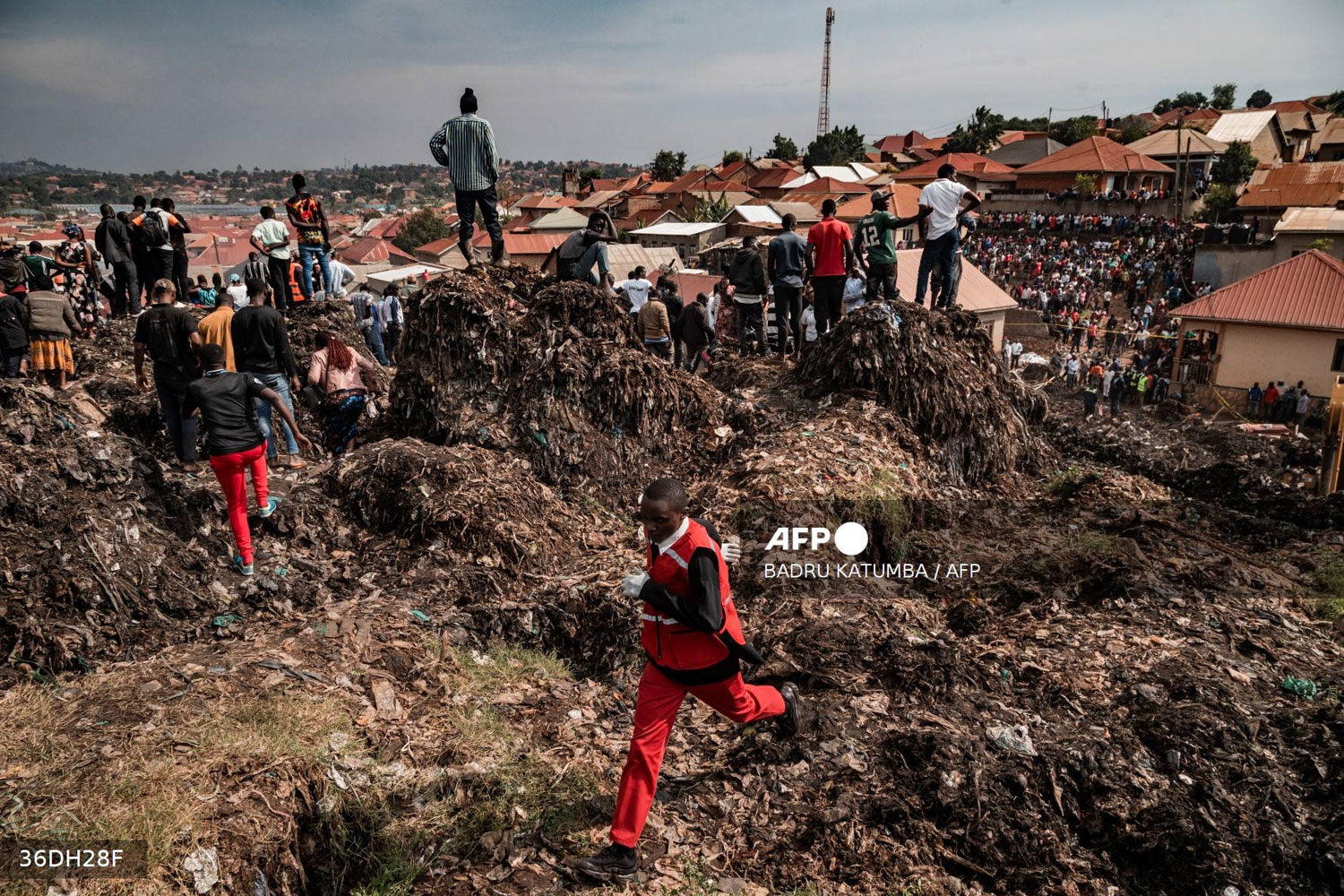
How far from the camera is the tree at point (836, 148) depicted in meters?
89.1

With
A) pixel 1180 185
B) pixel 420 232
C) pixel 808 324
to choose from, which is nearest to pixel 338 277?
pixel 808 324

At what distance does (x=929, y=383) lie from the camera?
8820 mm

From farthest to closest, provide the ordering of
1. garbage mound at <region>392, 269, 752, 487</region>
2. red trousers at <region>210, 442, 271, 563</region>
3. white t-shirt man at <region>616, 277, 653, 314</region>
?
white t-shirt man at <region>616, 277, 653, 314</region>
garbage mound at <region>392, 269, 752, 487</region>
red trousers at <region>210, 442, 271, 563</region>

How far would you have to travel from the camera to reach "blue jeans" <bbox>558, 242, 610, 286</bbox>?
8.83 m

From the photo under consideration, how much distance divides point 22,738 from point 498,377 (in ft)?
15.9

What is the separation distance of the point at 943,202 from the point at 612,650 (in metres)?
6.50

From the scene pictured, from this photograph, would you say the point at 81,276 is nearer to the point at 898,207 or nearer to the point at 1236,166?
the point at 898,207

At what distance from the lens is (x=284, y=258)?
33.3 ft

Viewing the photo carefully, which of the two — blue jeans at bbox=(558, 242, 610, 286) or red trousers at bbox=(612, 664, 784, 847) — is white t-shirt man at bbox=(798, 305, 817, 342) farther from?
red trousers at bbox=(612, 664, 784, 847)

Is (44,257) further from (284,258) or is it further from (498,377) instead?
(498,377)

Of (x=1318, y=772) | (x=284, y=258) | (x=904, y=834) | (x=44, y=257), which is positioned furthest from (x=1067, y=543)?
(x=44, y=257)

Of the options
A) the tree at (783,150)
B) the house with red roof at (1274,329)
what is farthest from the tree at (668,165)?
the house with red roof at (1274,329)

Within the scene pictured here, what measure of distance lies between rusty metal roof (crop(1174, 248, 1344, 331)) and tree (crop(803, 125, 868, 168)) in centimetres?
6667

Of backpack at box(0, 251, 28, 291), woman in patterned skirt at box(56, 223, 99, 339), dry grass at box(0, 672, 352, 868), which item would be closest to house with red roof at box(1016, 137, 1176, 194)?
woman in patterned skirt at box(56, 223, 99, 339)
